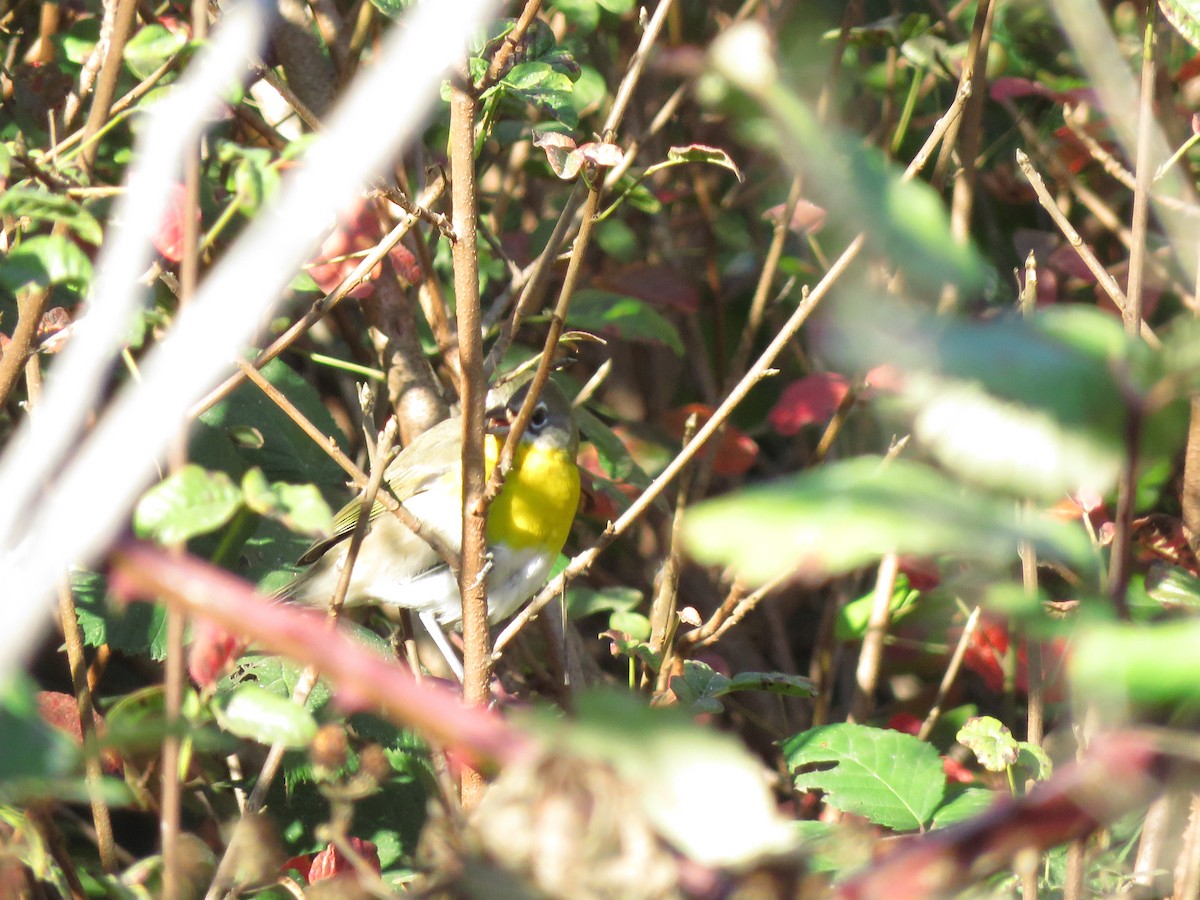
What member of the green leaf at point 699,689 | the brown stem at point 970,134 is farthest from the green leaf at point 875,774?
the brown stem at point 970,134

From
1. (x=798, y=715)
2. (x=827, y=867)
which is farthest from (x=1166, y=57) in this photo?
(x=827, y=867)

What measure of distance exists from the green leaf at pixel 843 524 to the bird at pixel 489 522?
2.20 metres

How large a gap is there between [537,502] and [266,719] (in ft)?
6.26

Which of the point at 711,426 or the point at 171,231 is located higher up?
the point at 171,231

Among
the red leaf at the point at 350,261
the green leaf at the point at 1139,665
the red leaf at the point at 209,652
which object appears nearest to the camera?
the green leaf at the point at 1139,665

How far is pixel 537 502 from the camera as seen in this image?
2.91 metres

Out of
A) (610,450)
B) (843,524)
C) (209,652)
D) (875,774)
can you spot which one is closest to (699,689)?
(875,774)

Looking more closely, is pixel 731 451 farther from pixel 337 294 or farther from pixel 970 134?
pixel 337 294

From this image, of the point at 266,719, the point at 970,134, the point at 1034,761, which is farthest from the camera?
the point at 970,134

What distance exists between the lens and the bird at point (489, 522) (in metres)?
2.88

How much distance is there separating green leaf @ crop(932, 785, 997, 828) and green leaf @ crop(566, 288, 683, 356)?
3.88 feet

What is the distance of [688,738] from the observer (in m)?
0.61

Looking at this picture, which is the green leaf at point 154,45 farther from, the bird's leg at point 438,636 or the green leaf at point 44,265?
the bird's leg at point 438,636

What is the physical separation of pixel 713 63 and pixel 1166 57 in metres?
2.89
